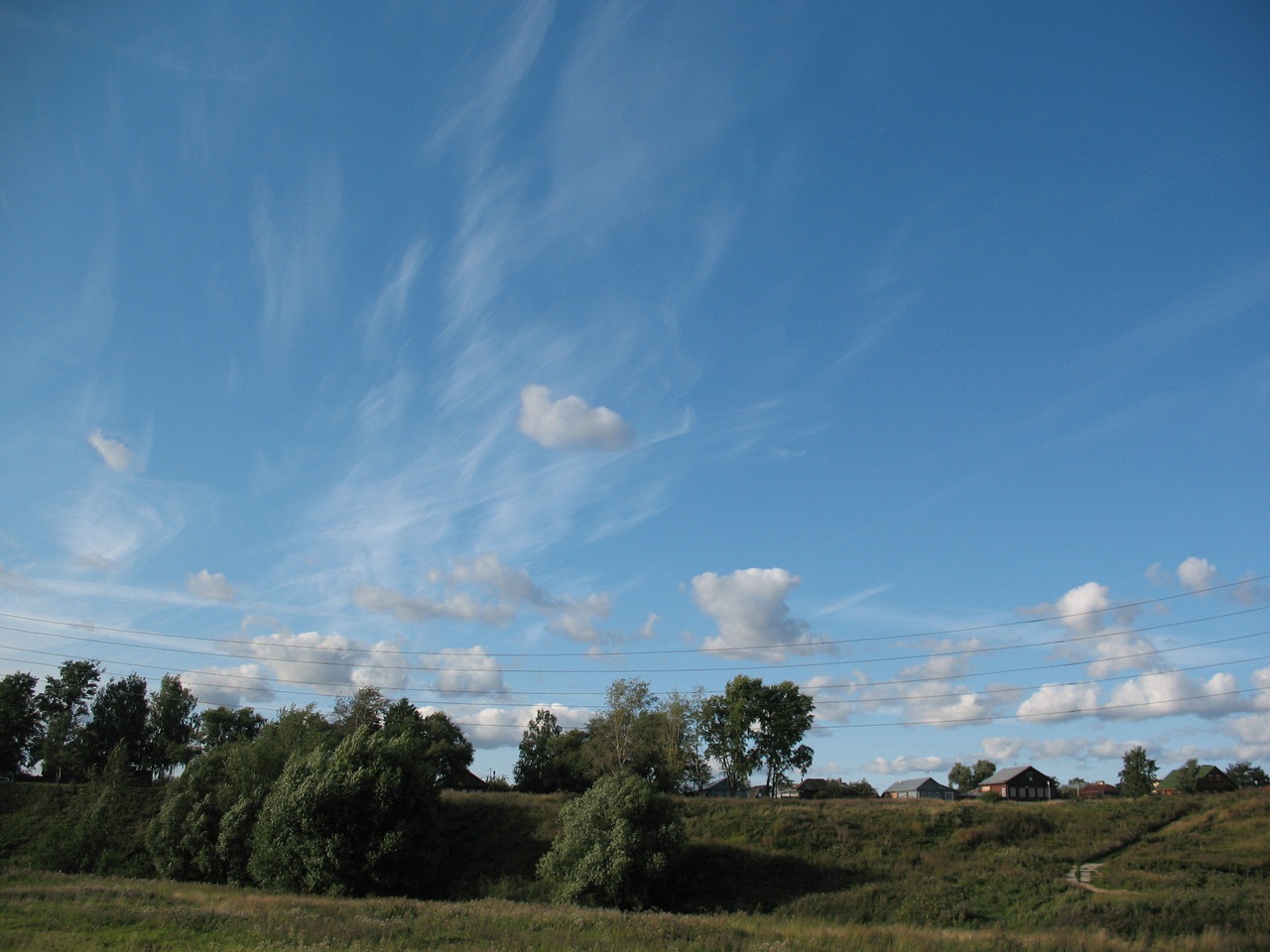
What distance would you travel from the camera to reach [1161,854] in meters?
47.2

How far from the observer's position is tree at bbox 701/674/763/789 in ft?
328

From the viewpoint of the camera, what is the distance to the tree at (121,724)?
93438 mm

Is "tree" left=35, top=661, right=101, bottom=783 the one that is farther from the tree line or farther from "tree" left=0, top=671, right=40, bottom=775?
the tree line

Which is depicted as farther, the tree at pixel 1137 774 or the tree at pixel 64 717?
the tree at pixel 1137 774

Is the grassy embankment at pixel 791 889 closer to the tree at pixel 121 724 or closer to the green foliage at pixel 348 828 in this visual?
the green foliage at pixel 348 828

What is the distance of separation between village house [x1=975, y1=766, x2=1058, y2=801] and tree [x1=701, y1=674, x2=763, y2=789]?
121ft

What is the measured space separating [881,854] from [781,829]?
720 centimetres

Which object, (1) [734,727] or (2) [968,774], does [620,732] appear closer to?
(1) [734,727]

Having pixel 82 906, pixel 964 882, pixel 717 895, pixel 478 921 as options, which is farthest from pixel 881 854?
pixel 82 906

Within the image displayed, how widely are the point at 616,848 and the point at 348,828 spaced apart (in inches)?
627

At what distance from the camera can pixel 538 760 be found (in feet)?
347

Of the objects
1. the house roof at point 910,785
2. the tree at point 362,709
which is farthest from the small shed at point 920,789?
the tree at point 362,709

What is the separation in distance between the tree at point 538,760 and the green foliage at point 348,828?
158ft

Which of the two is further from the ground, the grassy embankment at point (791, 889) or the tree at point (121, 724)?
the tree at point (121, 724)
